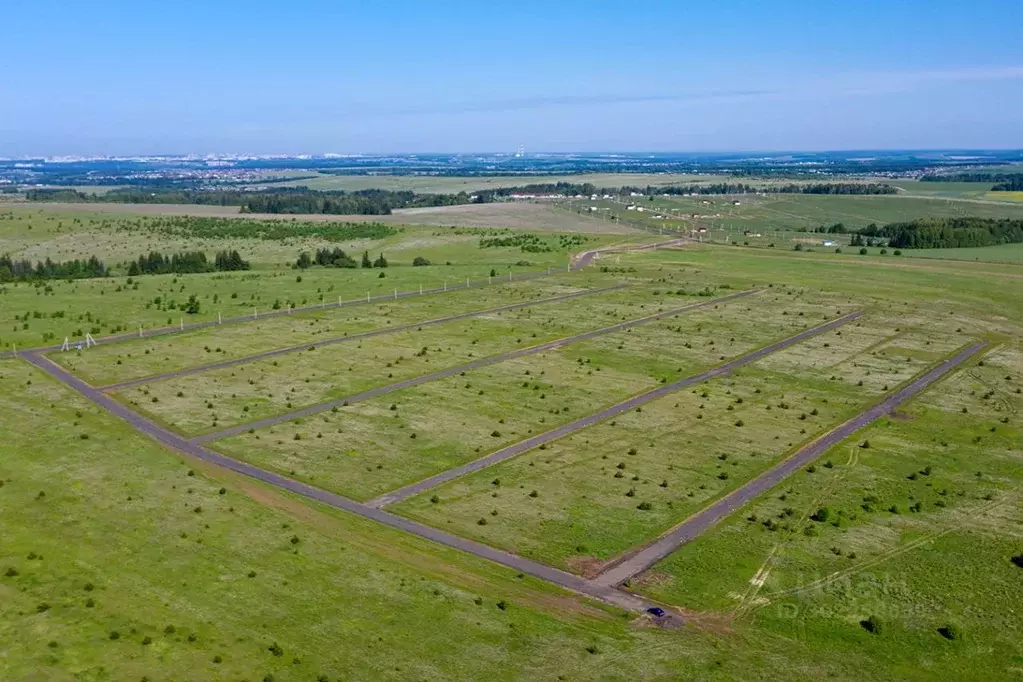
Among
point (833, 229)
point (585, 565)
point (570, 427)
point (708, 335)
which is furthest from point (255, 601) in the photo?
point (833, 229)

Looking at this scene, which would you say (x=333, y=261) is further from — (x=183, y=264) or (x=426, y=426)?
(x=426, y=426)

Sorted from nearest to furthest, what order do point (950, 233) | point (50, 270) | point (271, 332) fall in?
point (271, 332) < point (50, 270) < point (950, 233)

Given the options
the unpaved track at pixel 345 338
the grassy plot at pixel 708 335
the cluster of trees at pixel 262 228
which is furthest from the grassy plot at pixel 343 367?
the cluster of trees at pixel 262 228

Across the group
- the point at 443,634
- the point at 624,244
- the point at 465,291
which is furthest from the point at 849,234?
the point at 443,634

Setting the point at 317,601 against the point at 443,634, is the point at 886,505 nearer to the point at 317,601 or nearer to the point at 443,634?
the point at 443,634

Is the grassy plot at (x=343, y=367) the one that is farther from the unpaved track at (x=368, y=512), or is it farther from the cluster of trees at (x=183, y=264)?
the cluster of trees at (x=183, y=264)
